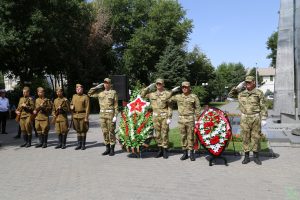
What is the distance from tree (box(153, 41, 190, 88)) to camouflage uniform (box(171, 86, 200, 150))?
28127 millimetres

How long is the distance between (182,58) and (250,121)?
30608 millimetres

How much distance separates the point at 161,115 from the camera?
9289mm

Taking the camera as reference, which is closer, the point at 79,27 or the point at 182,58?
the point at 79,27

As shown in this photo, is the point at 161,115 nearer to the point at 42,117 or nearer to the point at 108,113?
the point at 108,113

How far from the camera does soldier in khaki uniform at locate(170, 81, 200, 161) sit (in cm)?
892

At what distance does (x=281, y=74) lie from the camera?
18.3m

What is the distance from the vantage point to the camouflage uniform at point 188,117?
29.3 feet

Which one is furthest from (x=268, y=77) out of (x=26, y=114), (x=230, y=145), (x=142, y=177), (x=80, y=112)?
(x=142, y=177)

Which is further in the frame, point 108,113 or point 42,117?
point 42,117

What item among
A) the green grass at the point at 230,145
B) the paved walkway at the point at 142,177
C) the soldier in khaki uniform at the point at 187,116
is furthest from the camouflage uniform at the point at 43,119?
the soldier in khaki uniform at the point at 187,116

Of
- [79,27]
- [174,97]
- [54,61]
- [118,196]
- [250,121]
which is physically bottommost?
[118,196]

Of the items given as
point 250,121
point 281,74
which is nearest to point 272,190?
point 250,121

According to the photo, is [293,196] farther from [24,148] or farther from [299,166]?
[24,148]

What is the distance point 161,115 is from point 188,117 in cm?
73
